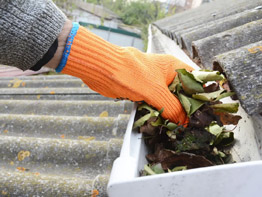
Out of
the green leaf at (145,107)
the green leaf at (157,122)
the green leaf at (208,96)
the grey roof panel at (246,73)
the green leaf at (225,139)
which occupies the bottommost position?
the green leaf at (145,107)

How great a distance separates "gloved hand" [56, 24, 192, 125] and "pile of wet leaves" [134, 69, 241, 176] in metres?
0.05

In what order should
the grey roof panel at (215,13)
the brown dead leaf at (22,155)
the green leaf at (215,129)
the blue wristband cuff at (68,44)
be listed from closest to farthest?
the green leaf at (215,129)
the blue wristband cuff at (68,44)
the brown dead leaf at (22,155)
the grey roof panel at (215,13)

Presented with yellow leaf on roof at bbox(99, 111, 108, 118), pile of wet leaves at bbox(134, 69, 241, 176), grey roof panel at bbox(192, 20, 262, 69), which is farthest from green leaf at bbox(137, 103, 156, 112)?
yellow leaf on roof at bbox(99, 111, 108, 118)

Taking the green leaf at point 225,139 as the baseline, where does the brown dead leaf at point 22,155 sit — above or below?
below

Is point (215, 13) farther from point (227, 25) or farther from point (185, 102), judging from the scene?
point (185, 102)

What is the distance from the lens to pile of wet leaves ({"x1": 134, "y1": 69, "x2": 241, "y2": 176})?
0.71 metres

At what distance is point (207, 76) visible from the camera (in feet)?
2.60

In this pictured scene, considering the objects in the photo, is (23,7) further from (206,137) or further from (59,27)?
(206,137)

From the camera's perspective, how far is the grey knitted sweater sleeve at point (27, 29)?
0.76 meters

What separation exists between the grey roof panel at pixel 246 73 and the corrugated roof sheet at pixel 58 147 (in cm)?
67

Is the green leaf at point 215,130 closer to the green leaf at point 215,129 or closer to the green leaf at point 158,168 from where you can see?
the green leaf at point 215,129

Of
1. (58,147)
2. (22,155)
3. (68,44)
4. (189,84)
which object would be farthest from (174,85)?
(22,155)

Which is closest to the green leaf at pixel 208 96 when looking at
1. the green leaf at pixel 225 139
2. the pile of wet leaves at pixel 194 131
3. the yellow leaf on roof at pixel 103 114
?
the pile of wet leaves at pixel 194 131

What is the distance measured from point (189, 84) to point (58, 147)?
828mm
